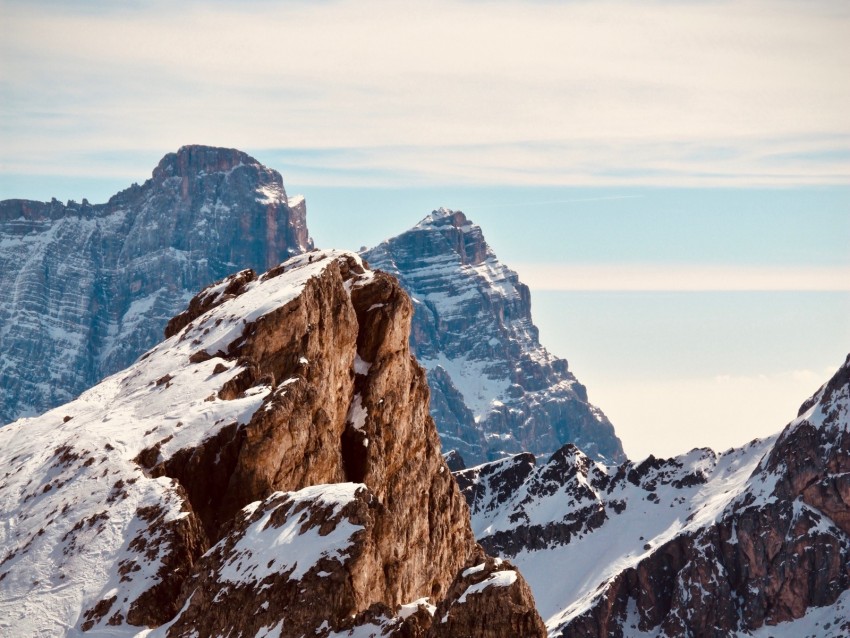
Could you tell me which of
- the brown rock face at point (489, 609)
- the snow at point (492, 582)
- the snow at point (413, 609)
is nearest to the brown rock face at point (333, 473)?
the brown rock face at point (489, 609)

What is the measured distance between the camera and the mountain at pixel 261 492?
96562 millimetres

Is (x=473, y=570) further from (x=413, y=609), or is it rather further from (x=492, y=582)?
(x=413, y=609)

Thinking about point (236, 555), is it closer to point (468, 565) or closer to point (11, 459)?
point (468, 565)

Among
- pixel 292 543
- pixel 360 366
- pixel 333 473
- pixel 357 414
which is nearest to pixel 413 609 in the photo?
pixel 292 543

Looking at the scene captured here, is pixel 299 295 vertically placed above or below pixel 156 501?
above

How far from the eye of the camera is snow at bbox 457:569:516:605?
8550 cm

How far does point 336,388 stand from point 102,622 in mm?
37740

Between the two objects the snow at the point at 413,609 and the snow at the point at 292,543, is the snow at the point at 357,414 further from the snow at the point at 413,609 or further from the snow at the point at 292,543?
the snow at the point at 413,609

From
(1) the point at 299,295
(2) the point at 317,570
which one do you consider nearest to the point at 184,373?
(1) the point at 299,295

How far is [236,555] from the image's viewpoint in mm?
103312

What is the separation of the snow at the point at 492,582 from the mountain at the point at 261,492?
5.1 inches

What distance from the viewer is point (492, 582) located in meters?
85.8

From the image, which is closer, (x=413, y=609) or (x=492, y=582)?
(x=492, y=582)

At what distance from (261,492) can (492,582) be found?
1477 inches
